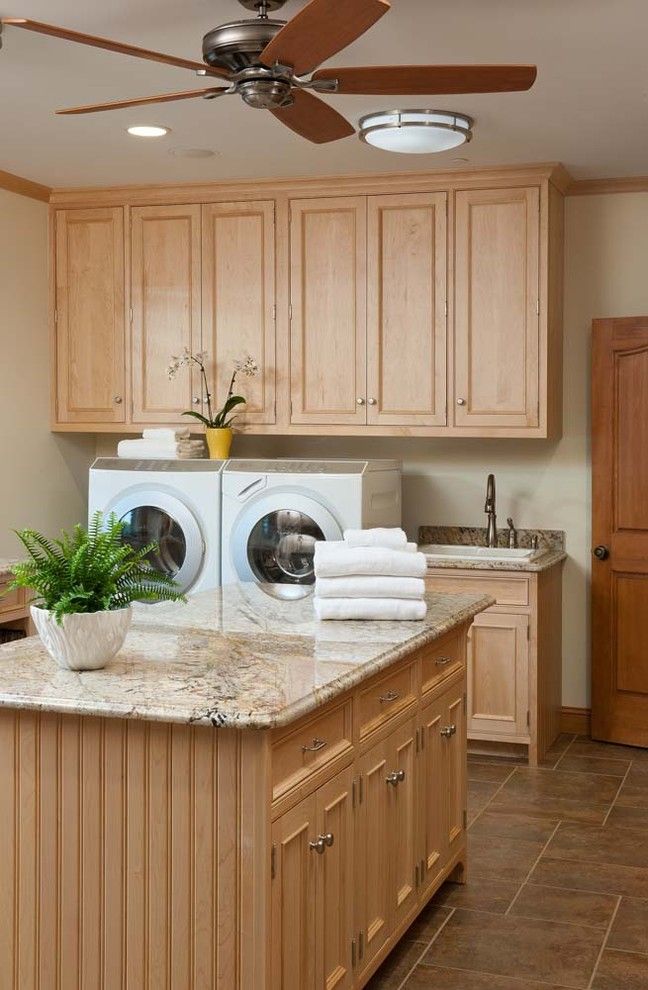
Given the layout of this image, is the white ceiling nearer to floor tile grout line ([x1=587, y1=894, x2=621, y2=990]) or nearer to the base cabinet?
the base cabinet

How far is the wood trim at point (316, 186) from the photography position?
5.18 meters

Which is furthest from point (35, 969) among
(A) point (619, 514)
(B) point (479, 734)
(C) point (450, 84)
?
(A) point (619, 514)

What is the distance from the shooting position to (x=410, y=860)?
3160mm

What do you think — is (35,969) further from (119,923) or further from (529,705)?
(529,705)

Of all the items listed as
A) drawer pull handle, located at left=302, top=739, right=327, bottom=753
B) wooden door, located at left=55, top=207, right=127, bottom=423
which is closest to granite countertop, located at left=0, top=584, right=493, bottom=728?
drawer pull handle, located at left=302, top=739, right=327, bottom=753

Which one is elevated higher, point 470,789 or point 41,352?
point 41,352

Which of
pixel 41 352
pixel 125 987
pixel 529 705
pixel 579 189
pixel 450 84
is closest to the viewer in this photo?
pixel 125 987

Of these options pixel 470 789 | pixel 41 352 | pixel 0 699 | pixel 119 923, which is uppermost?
pixel 41 352

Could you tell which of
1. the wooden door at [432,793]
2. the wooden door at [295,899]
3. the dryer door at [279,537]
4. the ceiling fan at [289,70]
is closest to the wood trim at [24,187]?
the dryer door at [279,537]

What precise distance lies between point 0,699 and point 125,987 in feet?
2.09

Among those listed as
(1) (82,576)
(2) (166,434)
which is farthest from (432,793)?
(2) (166,434)

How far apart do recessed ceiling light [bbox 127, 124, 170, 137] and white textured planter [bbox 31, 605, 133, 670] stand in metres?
2.58

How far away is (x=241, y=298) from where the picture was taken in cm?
562

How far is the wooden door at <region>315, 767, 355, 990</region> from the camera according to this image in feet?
8.33
